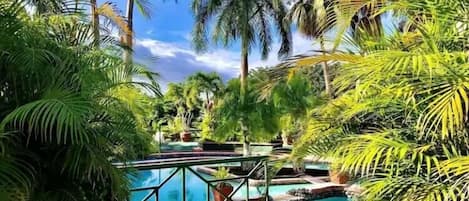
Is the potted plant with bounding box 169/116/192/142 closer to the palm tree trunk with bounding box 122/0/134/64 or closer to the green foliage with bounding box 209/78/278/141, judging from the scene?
the green foliage with bounding box 209/78/278/141

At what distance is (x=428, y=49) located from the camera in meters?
2.47

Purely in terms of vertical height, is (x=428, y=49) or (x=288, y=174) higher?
(x=428, y=49)

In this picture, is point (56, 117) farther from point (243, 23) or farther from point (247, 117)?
point (243, 23)

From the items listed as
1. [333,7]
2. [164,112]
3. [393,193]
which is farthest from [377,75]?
[164,112]

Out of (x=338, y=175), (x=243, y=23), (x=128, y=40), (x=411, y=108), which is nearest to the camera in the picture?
(x=411, y=108)

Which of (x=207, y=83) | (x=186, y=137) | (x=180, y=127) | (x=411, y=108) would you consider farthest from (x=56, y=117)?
(x=180, y=127)

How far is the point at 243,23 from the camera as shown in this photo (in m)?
14.7

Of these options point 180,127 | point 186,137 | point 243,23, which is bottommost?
point 186,137

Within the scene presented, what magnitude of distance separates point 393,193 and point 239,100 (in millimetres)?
8949

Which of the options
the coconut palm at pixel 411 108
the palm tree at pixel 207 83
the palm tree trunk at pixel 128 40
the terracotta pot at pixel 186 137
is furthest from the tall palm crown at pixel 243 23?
Answer: the coconut palm at pixel 411 108

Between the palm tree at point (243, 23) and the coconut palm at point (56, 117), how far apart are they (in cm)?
1148

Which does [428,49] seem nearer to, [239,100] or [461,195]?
[461,195]

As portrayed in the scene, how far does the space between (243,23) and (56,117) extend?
12879mm

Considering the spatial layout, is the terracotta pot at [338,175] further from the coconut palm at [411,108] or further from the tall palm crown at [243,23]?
the tall palm crown at [243,23]
